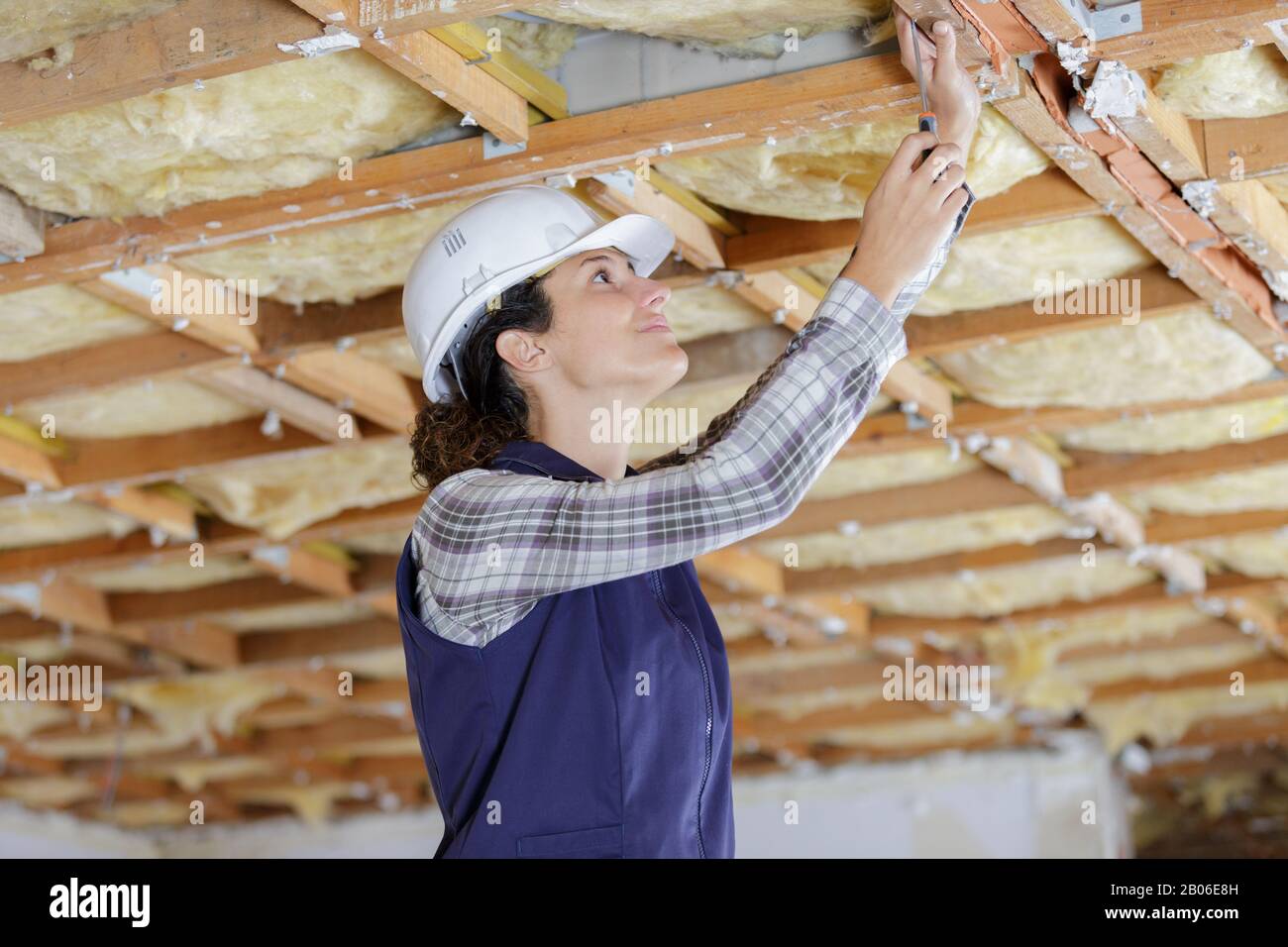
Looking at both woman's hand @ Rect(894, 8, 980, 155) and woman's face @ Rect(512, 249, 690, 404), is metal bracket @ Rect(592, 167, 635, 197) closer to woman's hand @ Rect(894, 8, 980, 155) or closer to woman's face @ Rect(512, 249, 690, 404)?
woman's hand @ Rect(894, 8, 980, 155)

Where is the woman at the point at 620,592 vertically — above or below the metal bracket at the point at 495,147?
below

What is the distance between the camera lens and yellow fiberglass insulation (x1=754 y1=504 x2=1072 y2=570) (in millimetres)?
4773

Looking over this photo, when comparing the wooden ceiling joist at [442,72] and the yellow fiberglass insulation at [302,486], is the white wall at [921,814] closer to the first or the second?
the yellow fiberglass insulation at [302,486]

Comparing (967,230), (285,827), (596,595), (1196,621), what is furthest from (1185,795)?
(596,595)

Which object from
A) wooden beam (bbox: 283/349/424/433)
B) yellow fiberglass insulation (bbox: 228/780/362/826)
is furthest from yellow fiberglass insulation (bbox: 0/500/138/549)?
yellow fiberglass insulation (bbox: 228/780/362/826)

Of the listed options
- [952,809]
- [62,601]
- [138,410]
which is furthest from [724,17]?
[952,809]

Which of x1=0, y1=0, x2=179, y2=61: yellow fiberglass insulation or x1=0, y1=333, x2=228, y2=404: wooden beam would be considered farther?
x1=0, y1=333, x2=228, y2=404: wooden beam

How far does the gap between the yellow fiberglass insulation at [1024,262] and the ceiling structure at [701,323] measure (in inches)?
0.4

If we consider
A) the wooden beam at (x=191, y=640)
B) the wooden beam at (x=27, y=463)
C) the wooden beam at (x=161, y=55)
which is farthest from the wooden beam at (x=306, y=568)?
the wooden beam at (x=161, y=55)

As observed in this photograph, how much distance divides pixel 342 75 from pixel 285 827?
259 inches

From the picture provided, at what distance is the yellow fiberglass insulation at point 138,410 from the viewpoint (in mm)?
3842

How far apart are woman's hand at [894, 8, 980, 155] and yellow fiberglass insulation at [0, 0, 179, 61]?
1.09 m

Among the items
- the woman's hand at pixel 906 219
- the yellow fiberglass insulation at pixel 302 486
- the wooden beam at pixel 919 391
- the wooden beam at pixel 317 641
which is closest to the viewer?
the woman's hand at pixel 906 219

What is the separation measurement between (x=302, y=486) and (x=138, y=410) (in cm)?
58
